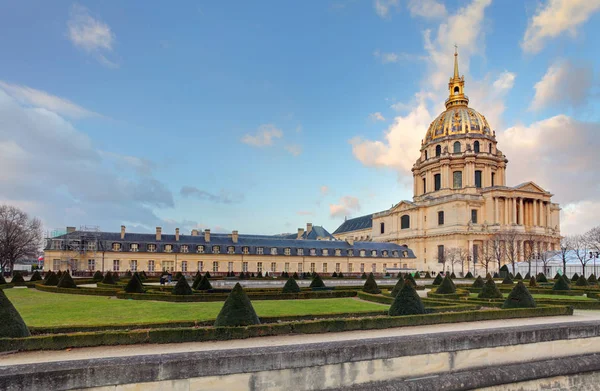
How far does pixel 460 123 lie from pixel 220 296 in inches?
2784

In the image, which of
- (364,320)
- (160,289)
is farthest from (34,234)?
(364,320)

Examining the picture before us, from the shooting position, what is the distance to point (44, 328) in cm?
1119

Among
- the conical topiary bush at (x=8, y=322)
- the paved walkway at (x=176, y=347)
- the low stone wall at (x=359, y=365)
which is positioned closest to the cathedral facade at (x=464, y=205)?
the paved walkway at (x=176, y=347)

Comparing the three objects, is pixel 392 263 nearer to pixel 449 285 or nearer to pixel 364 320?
pixel 449 285

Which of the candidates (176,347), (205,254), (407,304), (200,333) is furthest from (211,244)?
(176,347)

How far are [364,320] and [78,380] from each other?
847 cm

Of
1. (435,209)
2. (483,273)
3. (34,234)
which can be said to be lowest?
(483,273)

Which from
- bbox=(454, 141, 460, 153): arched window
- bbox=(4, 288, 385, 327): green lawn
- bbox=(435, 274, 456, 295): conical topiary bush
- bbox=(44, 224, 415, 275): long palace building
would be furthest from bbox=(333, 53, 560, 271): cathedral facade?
bbox=(4, 288, 385, 327): green lawn

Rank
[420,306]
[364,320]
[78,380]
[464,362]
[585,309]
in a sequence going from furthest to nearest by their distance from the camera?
[585,309]
[420,306]
[364,320]
[464,362]
[78,380]

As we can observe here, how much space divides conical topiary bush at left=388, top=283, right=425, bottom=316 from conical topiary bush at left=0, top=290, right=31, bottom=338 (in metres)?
10.4

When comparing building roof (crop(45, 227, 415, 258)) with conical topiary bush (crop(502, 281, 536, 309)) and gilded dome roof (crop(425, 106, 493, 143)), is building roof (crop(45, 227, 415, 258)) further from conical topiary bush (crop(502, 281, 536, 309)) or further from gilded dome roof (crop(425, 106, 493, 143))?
conical topiary bush (crop(502, 281, 536, 309))

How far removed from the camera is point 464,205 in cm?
7238

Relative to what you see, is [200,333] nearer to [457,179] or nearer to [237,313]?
[237,313]

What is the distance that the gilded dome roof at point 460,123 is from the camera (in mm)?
80062
